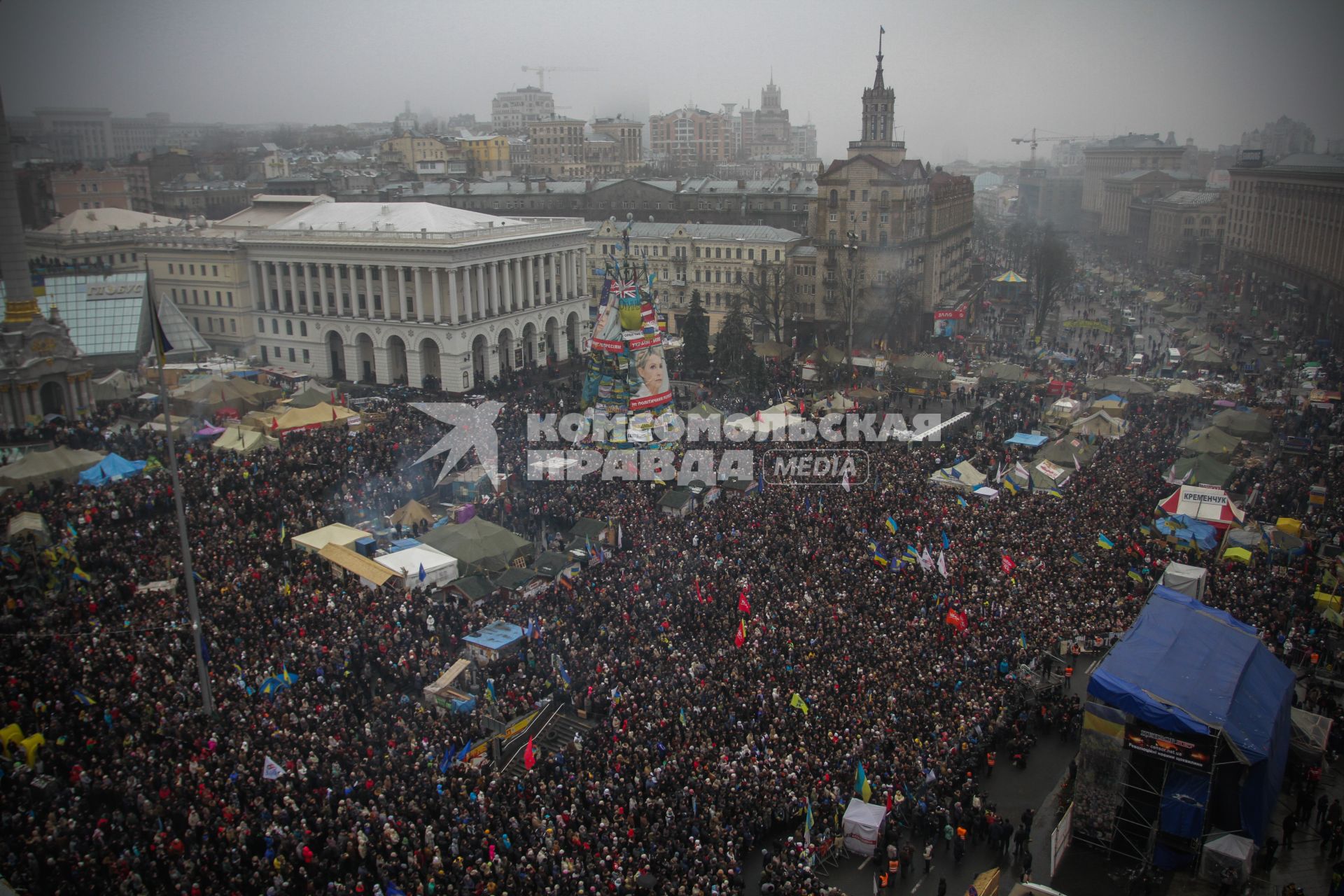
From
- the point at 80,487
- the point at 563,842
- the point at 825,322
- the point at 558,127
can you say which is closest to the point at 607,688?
the point at 563,842

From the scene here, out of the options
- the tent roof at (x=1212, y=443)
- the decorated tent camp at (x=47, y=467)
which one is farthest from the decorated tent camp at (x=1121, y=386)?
the decorated tent camp at (x=47, y=467)

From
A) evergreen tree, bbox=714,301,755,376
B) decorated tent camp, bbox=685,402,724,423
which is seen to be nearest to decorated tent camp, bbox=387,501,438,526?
decorated tent camp, bbox=685,402,724,423

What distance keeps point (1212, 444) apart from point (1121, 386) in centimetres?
859

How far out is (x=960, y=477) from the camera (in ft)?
97.3

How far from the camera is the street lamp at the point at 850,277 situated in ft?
155

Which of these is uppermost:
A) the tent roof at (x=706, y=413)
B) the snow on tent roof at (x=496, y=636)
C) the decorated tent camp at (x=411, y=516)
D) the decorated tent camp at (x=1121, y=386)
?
the tent roof at (x=706, y=413)

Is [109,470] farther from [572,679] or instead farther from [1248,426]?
[1248,426]

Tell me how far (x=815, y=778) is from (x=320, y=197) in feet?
184

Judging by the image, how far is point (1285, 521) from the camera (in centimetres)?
2511

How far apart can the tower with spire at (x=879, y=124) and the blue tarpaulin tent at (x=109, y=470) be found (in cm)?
4408

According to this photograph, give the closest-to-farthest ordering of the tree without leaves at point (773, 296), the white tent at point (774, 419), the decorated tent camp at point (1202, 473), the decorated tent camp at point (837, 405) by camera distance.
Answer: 1. the decorated tent camp at point (1202, 473)
2. the white tent at point (774, 419)
3. the decorated tent camp at point (837, 405)
4. the tree without leaves at point (773, 296)

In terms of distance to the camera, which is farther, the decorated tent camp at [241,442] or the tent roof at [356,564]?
the decorated tent camp at [241,442]

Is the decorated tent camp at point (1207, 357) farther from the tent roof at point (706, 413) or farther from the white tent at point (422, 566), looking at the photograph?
the white tent at point (422, 566)

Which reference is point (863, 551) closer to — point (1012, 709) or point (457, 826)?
point (1012, 709)
